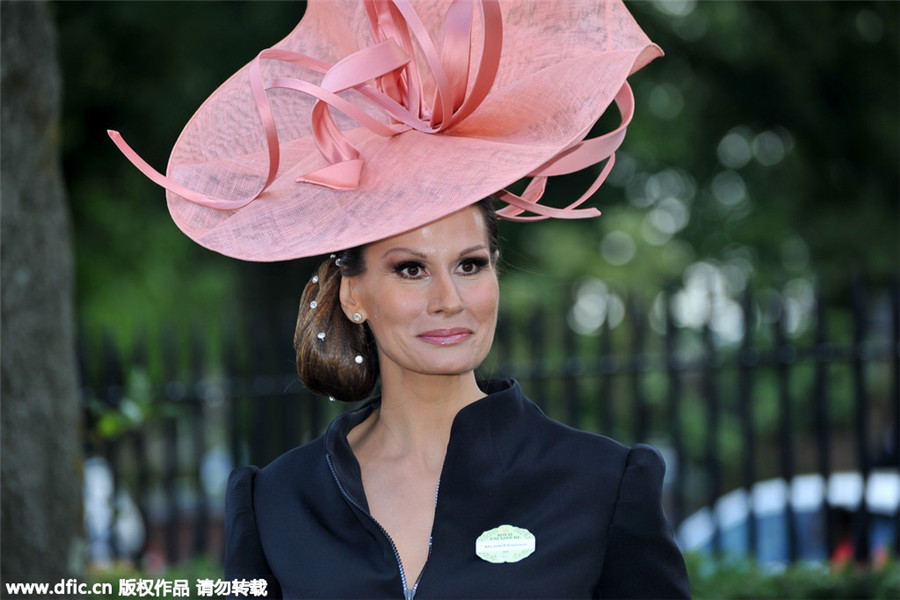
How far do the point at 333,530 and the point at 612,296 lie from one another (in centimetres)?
422

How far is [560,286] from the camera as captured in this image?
50.0 ft

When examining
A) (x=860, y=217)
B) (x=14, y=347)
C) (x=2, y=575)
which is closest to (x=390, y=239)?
(x=14, y=347)

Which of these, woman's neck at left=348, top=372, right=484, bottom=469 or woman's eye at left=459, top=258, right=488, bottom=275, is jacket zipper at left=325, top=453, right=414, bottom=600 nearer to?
woman's neck at left=348, top=372, right=484, bottom=469

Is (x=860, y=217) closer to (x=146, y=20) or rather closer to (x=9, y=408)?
(x=146, y=20)

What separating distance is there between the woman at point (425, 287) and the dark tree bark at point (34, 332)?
1.81m

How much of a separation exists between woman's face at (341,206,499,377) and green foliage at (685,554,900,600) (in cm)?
364

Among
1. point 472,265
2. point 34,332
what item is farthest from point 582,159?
point 34,332

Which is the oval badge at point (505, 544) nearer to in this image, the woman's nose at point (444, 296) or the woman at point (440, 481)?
the woman at point (440, 481)

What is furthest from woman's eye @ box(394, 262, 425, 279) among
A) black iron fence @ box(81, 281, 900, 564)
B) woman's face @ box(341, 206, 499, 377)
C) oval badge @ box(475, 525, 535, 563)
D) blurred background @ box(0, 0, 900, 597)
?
black iron fence @ box(81, 281, 900, 564)

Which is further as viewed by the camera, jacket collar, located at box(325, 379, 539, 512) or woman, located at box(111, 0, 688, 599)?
jacket collar, located at box(325, 379, 539, 512)

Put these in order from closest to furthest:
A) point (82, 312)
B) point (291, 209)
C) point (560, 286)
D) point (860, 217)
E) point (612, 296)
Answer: point (291, 209) → point (612, 296) → point (860, 217) → point (82, 312) → point (560, 286)

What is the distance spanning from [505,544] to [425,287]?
0.64 m

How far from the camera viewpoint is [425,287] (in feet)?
8.13

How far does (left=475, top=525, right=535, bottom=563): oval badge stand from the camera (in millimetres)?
2357
